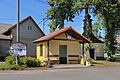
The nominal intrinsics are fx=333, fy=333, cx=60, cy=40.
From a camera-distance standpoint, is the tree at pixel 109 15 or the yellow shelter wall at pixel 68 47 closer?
the yellow shelter wall at pixel 68 47

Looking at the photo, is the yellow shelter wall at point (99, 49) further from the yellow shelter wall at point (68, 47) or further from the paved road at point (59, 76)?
the paved road at point (59, 76)

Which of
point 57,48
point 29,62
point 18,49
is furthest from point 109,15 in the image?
point 18,49

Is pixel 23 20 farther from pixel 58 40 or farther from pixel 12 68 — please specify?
pixel 12 68

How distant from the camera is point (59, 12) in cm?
5453

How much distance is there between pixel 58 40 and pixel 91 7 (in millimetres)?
13296

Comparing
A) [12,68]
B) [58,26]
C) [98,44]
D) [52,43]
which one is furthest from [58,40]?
Answer: [98,44]

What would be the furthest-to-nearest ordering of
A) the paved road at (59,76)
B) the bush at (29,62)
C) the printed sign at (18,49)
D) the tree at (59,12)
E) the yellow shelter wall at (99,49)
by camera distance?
the yellow shelter wall at (99,49)
the tree at (59,12)
the bush at (29,62)
the printed sign at (18,49)
the paved road at (59,76)

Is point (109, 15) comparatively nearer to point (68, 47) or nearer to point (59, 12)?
point (59, 12)

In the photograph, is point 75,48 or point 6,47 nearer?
point 75,48

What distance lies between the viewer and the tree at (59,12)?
53.6 meters

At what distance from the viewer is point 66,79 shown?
66.9 feet

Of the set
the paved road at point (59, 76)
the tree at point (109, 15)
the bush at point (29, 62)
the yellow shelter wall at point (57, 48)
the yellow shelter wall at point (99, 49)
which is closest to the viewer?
the paved road at point (59, 76)

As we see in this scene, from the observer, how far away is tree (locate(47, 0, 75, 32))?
53556 mm

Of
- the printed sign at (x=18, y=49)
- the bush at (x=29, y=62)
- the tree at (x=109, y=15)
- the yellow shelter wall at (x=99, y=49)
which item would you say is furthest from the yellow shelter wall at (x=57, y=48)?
the yellow shelter wall at (x=99, y=49)
